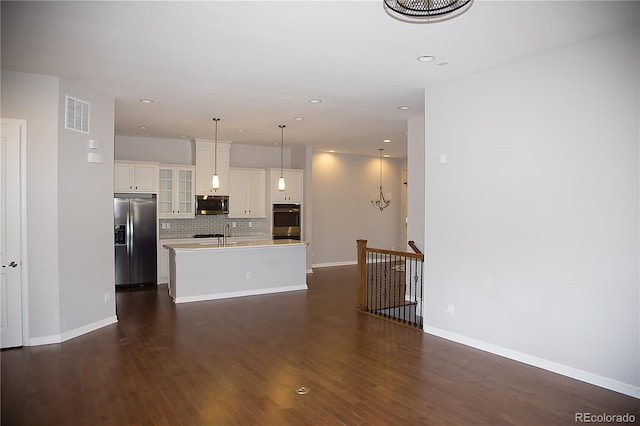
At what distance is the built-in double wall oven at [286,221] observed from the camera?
9.73 m

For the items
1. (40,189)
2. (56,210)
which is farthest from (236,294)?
(40,189)

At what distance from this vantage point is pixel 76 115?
504 centimetres

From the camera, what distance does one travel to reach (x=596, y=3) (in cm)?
310

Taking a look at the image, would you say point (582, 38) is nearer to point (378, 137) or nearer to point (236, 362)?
point (236, 362)

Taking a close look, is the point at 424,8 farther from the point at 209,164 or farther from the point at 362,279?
the point at 209,164

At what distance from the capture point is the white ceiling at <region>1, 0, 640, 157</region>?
10.5 feet

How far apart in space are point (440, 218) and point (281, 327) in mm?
2347

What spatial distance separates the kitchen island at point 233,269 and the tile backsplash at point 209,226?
163 cm

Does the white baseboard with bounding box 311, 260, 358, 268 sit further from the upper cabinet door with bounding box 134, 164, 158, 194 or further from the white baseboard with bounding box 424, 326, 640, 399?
the white baseboard with bounding box 424, 326, 640, 399

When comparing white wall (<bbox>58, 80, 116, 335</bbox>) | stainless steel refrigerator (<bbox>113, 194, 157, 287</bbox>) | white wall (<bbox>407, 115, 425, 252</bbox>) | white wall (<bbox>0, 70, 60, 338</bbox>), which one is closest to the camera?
white wall (<bbox>0, 70, 60, 338</bbox>)

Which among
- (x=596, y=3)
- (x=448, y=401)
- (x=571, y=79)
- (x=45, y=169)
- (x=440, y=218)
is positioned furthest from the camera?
(x=440, y=218)

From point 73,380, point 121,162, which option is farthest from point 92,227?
point 121,162

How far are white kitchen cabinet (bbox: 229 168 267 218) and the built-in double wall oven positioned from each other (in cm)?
34

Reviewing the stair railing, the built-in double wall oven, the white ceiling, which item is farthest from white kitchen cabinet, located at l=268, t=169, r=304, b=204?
the white ceiling
